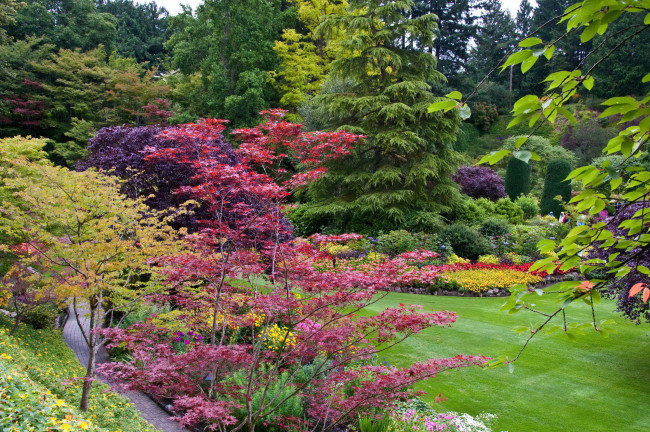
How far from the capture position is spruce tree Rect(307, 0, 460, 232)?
14.4m

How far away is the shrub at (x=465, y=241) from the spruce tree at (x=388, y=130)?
112 centimetres

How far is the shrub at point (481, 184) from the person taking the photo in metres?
20.2

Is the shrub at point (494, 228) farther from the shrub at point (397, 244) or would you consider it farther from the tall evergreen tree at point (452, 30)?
the tall evergreen tree at point (452, 30)

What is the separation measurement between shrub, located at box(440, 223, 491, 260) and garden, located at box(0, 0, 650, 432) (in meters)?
0.07

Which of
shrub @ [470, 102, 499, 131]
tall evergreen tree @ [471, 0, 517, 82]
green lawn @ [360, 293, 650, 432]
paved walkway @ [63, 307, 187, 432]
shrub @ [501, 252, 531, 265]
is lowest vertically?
paved walkway @ [63, 307, 187, 432]

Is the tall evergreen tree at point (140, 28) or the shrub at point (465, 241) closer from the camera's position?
the shrub at point (465, 241)

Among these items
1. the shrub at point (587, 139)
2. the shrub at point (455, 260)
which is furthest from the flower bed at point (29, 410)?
the shrub at point (587, 139)

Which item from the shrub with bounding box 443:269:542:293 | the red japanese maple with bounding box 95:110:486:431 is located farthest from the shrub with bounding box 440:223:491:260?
the red japanese maple with bounding box 95:110:486:431

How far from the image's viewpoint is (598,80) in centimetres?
2983

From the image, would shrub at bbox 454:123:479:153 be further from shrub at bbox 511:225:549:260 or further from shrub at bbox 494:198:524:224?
shrub at bbox 511:225:549:260

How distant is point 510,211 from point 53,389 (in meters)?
16.1

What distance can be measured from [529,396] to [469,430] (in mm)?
1471

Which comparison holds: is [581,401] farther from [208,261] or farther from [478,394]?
[208,261]

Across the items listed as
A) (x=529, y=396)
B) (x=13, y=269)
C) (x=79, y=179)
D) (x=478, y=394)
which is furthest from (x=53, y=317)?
(x=529, y=396)
